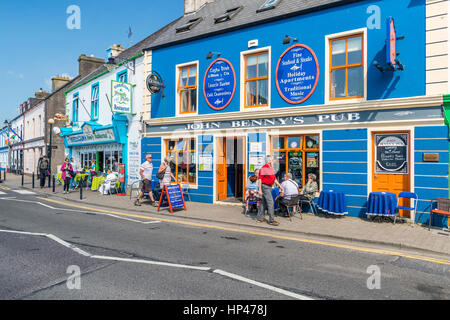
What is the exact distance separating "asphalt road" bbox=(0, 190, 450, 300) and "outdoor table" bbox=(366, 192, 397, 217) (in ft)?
9.84

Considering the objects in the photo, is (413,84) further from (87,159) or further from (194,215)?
(87,159)

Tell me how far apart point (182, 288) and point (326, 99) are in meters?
8.05

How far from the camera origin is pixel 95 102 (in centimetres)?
1930

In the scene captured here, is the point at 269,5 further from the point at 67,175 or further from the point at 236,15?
the point at 67,175

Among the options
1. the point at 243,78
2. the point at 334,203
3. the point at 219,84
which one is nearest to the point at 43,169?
the point at 219,84

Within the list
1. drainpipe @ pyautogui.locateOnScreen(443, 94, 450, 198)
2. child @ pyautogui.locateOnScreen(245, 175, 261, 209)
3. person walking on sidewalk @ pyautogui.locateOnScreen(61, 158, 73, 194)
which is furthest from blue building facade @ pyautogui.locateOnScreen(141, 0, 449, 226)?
person walking on sidewalk @ pyautogui.locateOnScreen(61, 158, 73, 194)

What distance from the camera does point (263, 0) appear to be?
13320mm

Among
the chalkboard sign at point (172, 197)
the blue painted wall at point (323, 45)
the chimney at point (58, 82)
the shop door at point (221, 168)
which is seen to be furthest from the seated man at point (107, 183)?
the chimney at point (58, 82)

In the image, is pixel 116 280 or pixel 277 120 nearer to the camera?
pixel 116 280

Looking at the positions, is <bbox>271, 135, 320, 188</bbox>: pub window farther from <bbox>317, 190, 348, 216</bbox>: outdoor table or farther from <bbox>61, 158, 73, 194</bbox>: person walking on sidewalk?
<bbox>61, 158, 73, 194</bbox>: person walking on sidewalk

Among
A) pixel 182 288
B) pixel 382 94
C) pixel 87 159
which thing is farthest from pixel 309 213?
pixel 87 159

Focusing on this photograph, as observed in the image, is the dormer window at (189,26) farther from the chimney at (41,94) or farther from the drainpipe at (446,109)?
the chimney at (41,94)

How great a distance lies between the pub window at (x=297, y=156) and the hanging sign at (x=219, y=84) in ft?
8.59

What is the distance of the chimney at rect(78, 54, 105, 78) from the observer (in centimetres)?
2450
